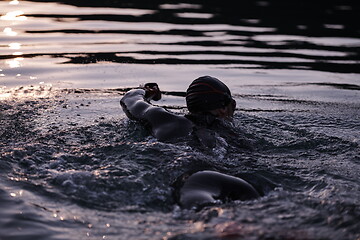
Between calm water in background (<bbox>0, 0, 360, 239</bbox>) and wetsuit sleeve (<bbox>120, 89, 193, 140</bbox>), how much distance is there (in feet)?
0.60

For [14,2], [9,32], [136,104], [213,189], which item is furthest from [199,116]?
[14,2]

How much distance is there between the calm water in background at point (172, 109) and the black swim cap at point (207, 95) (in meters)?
0.56

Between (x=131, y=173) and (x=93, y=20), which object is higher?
(x=93, y=20)

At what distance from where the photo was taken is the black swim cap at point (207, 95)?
19.9ft

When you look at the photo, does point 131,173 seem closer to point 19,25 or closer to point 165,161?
point 165,161

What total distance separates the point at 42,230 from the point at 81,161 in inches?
57.9

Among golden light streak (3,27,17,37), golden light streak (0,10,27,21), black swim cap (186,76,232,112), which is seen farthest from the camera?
golden light streak (0,10,27,21)

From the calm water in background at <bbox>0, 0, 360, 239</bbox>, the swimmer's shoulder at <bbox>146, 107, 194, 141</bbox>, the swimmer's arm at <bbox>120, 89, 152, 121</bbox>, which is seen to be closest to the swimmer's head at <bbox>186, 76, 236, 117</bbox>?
the swimmer's shoulder at <bbox>146, 107, 194, 141</bbox>

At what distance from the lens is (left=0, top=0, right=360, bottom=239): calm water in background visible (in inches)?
170

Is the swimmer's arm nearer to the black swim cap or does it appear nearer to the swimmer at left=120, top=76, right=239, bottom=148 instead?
the swimmer at left=120, top=76, right=239, bottom=148

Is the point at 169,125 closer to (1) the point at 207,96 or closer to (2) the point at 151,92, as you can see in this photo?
(1) the point at 207,96

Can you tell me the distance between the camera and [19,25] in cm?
1351

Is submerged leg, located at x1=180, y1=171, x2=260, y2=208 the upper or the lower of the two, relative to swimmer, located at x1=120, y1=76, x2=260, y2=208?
lower

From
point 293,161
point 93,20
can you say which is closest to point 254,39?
point 93,20
